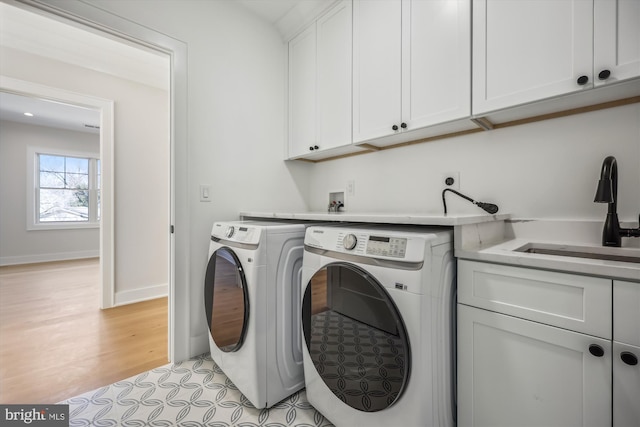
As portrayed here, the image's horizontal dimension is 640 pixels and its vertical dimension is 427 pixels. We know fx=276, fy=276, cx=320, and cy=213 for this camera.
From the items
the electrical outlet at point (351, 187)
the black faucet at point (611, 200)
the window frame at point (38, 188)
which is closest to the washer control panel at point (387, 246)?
the black faucet at point (611, 200)

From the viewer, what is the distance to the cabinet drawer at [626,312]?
73cm

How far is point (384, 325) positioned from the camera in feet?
3.21

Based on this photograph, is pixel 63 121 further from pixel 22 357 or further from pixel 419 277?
pixel 419 277

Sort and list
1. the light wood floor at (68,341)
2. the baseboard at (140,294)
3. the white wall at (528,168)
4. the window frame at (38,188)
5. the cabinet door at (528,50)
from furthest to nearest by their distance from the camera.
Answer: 1. the window frame at (38,188)
2. the baseboard at (140,294)
3. the light wood floor at (68,341)
4. the white wall at (528,168)
5. the cabinet door at (528,50)

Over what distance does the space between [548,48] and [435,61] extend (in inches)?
18.2

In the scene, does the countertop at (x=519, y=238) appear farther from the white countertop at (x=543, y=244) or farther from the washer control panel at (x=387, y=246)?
the washer control panel at (x=387, y=246)

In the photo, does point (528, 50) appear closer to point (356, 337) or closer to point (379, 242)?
point (379, 242)

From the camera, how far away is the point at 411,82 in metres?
1.52

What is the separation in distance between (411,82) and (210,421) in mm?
1981

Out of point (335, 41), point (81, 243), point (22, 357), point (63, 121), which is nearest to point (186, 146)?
point (335, 41)

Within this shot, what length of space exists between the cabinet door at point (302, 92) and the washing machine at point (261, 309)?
3.22 feet

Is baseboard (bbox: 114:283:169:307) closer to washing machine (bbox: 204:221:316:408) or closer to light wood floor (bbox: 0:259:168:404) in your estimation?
light wood floor (bbox: 0:259:168:404)

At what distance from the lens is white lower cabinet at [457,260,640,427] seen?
Result: 755 millimetres

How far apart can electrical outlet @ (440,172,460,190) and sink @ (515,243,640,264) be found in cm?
51
